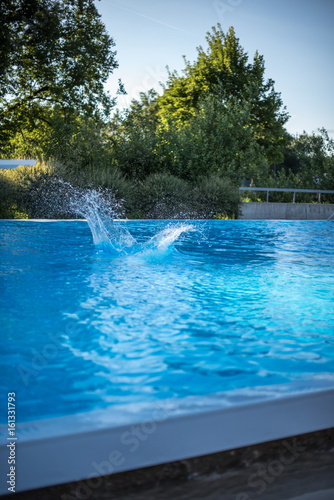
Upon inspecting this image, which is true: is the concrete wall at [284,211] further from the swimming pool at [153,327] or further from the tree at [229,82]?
the tree at [229,82]

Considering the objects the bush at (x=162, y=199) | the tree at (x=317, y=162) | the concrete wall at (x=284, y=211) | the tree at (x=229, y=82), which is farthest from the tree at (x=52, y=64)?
the tree at (x=317, y=162)

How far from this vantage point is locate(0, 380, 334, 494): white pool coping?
123 cm

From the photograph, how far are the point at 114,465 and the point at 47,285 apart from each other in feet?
9.15

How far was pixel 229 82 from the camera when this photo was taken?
25922 mm

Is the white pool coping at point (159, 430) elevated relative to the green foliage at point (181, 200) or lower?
lower

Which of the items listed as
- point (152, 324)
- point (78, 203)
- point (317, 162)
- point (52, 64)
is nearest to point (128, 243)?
point (152, 324)

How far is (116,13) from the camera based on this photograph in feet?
57.3

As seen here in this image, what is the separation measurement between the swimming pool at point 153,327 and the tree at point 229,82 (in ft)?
71.7

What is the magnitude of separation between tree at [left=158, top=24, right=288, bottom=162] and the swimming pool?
21.8m

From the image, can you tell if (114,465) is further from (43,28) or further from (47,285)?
(43,28)

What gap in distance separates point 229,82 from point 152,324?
25.7m

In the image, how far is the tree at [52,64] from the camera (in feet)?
55.6

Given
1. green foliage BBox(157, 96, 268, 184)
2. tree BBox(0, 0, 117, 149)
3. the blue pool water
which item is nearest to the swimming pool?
the blue pool water

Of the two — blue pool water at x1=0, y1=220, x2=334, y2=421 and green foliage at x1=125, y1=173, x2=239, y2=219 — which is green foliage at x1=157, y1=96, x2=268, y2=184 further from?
blue pool water at x1=0, y1=220, x2=334, y2=421
